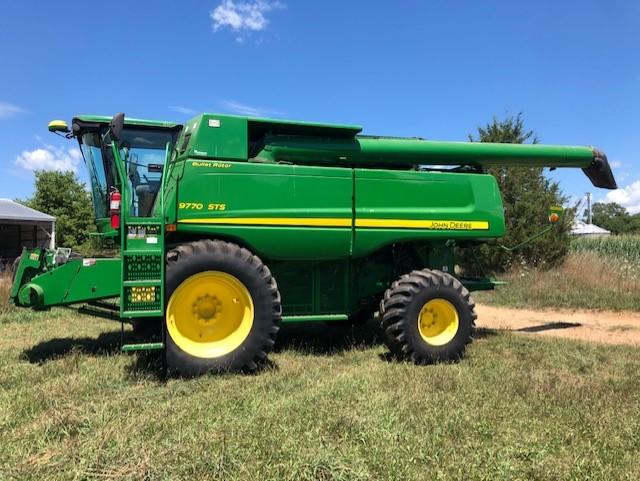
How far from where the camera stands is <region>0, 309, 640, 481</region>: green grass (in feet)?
11.2

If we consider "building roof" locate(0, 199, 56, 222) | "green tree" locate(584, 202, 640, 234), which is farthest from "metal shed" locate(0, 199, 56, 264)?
"green tree" locate(584, 202, 640, 234)

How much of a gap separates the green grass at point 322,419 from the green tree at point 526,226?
847cm

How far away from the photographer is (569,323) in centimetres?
1011

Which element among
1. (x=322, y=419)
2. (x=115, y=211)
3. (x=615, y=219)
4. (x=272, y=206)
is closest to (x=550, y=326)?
(x=272, y=206)

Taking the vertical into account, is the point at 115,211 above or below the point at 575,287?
above

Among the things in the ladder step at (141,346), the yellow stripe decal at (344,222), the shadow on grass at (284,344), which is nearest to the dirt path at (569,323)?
the shadow on grass at (284,344)

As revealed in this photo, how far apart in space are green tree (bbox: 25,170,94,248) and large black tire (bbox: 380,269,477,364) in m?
33.3

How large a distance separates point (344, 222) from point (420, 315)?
1453 millimetres

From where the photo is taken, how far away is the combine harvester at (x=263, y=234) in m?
5.61

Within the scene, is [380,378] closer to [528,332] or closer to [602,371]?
[602,371]

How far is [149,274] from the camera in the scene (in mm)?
5430

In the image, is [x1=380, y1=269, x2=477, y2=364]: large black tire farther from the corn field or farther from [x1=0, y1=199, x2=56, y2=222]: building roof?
[x1=0, y1=199, x2=56, y2=222]: building roof

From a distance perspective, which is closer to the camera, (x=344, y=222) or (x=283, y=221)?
(x=283, y=221)

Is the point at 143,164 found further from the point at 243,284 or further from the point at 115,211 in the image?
the point at 243,284
